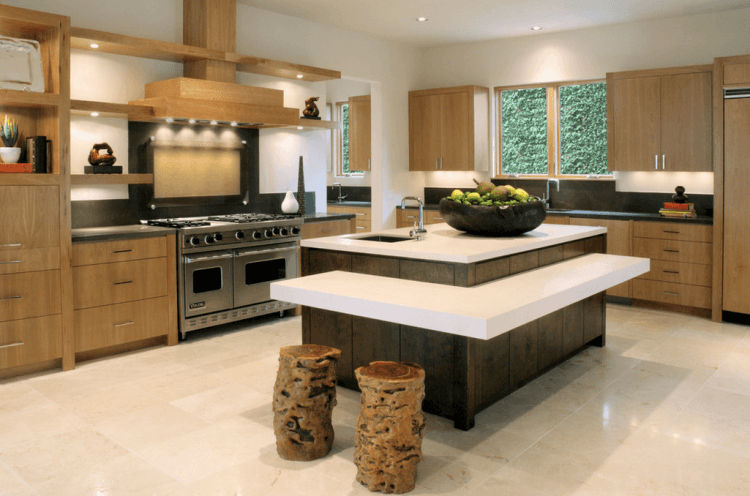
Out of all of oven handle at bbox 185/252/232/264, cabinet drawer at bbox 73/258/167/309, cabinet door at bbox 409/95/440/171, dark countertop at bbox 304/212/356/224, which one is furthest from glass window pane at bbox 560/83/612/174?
cabinet drawer at bbox 73/258/167/309

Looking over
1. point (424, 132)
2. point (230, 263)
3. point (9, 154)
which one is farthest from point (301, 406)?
point (424, 132)

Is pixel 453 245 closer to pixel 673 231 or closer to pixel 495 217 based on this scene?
pixel 495 217

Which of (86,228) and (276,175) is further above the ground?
(276,175)

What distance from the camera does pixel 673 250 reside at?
5.98m

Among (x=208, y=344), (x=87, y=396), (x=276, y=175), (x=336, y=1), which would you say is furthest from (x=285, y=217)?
(x=87, y=396)

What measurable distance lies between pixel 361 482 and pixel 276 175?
13.6ft

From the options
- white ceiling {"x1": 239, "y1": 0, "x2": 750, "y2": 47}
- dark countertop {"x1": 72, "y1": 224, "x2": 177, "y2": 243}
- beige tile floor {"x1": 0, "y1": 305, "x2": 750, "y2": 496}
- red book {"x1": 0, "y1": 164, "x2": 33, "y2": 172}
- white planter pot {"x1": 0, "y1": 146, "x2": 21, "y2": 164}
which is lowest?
beige tile floor {"x1": 0, "y1": 305, "x2": 750, "y2": 496}

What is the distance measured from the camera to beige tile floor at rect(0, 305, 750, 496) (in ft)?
8.95

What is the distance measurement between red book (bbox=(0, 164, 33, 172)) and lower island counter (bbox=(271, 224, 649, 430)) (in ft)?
6.34

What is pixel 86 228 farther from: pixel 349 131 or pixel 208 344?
pixel 349 131

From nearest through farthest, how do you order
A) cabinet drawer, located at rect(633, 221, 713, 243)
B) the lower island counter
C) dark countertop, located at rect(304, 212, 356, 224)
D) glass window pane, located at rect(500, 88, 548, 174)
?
the lower island counter, cabinet drawer, located at rect(633, 221, 713, 243), dark countertop, located at rect(304, 212, 356, 224), glass window pane, located at rect(500, 88, 548, 174)

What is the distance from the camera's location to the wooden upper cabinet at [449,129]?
7.46 metres

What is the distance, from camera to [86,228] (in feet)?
16.0

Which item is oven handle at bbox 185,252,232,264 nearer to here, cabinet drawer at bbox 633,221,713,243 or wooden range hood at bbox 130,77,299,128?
wooden range hood at bbox 130,77,299,128
